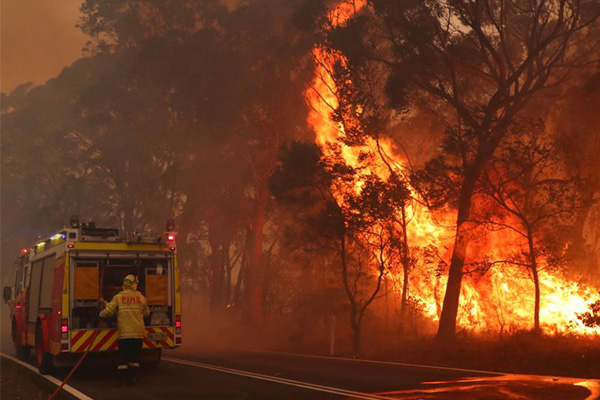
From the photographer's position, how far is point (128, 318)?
41.7ft

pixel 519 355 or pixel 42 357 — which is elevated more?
pixel 42 357

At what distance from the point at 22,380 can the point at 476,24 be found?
54.5 feet

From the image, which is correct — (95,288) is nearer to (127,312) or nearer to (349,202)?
(127,312)

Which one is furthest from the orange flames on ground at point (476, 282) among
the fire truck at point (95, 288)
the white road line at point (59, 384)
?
the white road line at point (59, 384)

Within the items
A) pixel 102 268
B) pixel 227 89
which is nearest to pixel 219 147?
pixel 227 89

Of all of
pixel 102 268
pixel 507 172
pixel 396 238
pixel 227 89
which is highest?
pixel 227 89

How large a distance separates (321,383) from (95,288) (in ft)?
16.2

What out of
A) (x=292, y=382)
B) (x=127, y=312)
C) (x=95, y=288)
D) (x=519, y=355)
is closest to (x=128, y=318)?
(x=127, y=312)

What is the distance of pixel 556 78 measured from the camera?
30.9 metres

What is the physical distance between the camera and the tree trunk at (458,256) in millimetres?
23750

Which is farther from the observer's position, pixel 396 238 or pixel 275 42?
pixel 275 42

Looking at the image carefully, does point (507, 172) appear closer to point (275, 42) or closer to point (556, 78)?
point (556, 78)

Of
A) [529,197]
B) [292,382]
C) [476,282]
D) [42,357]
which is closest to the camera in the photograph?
[292,382]

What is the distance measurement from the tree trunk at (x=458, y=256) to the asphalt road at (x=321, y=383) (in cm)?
747
